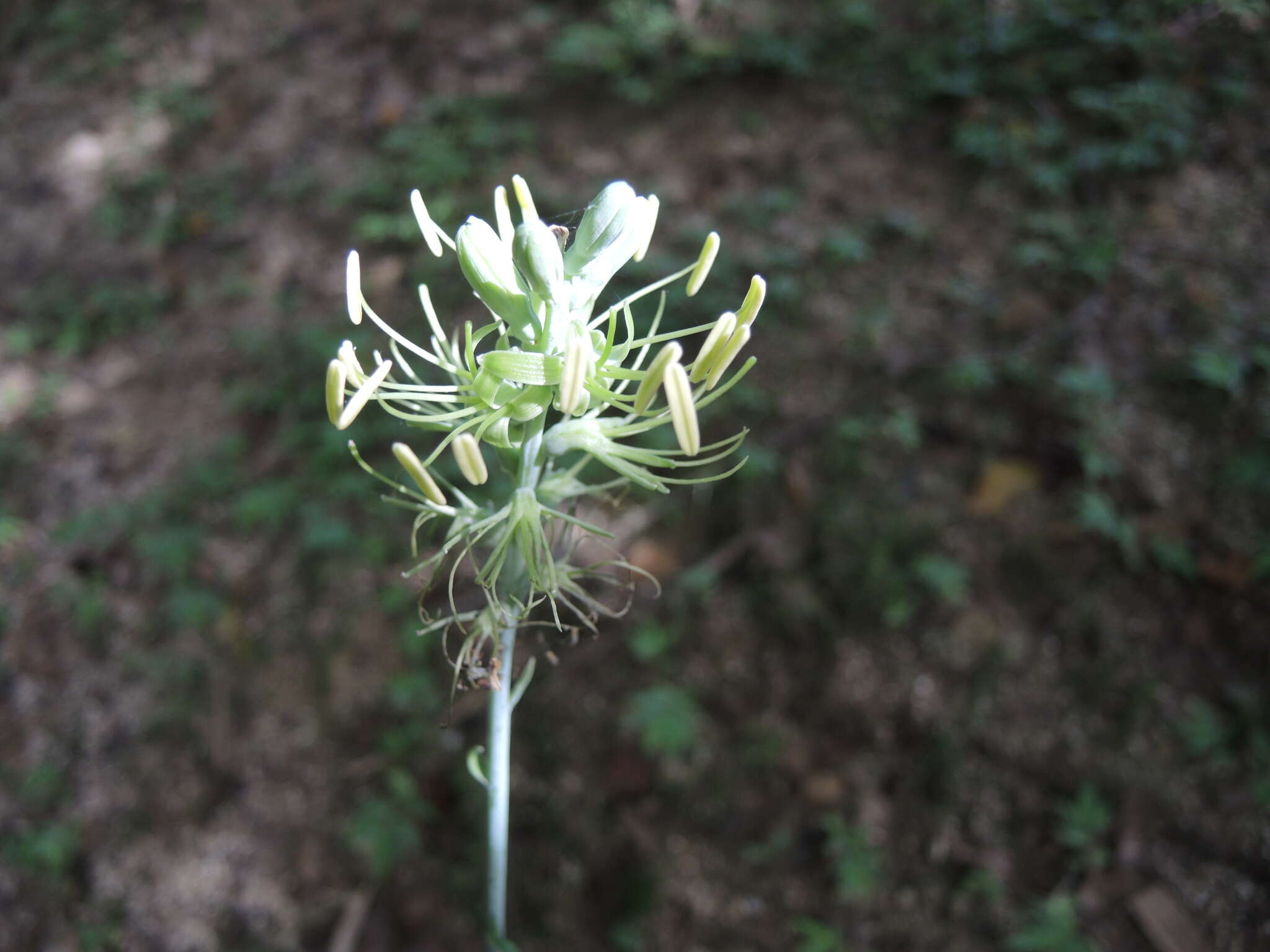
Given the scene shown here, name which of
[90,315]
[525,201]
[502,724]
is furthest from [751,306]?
[90,315]

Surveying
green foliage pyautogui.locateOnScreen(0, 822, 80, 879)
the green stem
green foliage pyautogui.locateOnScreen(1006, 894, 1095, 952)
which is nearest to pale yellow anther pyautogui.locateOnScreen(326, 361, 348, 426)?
the green stem

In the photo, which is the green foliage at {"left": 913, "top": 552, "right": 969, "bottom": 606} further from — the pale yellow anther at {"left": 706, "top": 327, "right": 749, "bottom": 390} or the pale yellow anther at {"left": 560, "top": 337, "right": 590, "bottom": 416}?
the pale yellow anther at {"left": 560, "top": 337, "right": 590, "bottom": 416}

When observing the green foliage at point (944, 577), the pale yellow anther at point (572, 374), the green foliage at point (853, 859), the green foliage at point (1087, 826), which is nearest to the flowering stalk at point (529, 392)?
the pale yellow anther at point (572, 374)

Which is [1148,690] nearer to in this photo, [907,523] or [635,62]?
[907,523]

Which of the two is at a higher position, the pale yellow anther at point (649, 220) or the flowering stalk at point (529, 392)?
the pale yellow anther at point (649, 220)

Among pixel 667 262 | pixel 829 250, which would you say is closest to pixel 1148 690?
pixel 829 250

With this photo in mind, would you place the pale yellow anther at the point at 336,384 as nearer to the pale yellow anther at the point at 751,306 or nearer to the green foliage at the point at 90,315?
the pale yellow anther at the point at 751,306

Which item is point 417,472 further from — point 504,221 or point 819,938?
point 819,938
